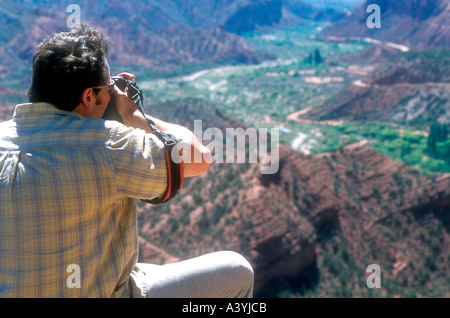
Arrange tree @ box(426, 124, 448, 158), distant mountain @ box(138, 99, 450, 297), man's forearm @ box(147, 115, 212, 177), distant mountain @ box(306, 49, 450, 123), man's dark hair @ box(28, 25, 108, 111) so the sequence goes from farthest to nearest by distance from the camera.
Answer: distant mountain @ box(306, 49, 450, 123)
tree @ box(426, 124, 448, 158)
distant mountain @ box(138, 99, 450, 297)
man's forearm @ box(147, 115, 212, 177)
man's dark hair @ box(28, 25, 108, 111)

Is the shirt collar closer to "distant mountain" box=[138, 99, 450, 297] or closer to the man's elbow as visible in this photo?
the man's elbow

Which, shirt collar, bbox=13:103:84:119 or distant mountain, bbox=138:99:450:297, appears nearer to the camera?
shirt collar, bbox=13:103:84:119

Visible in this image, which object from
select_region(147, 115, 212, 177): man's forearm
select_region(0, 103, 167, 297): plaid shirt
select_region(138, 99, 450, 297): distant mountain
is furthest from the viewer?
select_region(138, 99, 450, 297): distant mountain

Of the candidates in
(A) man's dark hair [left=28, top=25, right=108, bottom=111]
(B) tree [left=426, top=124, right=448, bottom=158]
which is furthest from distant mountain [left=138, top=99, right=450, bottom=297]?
(B) tree [left=426, top=124, right=448, bottom=158]

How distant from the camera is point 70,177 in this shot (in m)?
1.76

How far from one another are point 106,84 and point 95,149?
354mm

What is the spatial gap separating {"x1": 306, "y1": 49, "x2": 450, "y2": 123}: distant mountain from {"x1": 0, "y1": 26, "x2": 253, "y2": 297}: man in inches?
1562

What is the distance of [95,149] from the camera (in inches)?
70.8

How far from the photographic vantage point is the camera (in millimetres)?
2121

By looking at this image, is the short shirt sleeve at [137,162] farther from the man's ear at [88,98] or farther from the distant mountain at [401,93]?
the distant mountain at [401,93]

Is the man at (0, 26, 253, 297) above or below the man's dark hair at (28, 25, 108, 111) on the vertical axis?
Result: below

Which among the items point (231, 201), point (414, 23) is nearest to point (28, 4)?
point (414, 23)

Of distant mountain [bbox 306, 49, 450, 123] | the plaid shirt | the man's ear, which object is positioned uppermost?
distant mountain [bbox 306, 49, 450, 123]

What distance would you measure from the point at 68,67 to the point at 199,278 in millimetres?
1421
